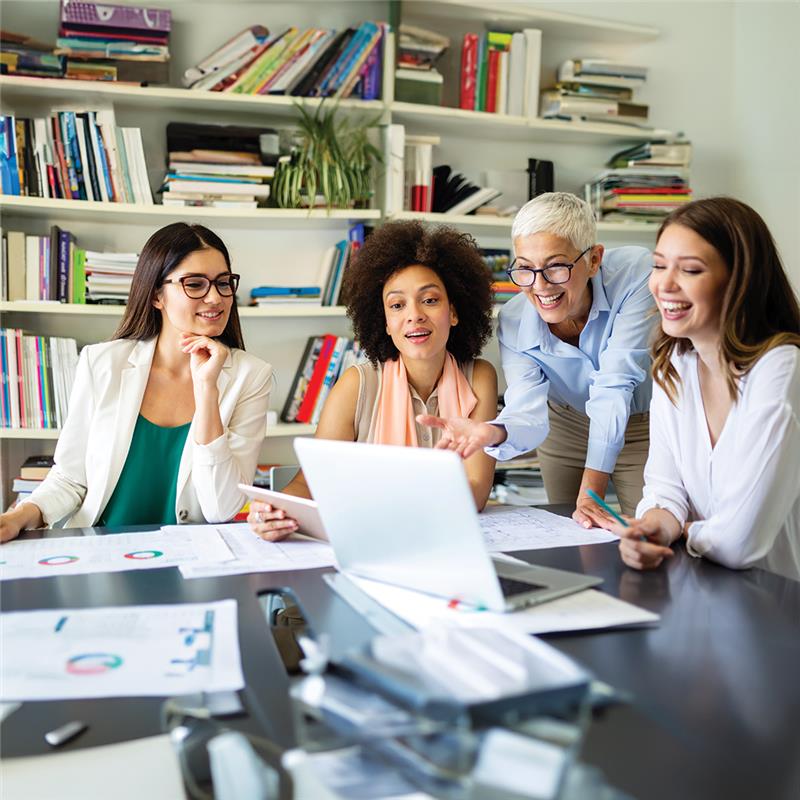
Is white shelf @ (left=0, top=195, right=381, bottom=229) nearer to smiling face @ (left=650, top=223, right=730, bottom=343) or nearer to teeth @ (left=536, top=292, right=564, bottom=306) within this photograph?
teeth @ (left=536, top=292, right=564, bottom=306)

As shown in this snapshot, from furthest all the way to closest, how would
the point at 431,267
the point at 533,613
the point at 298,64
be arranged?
the point at 298,64 → the point at 431,267 → the point at 533,613

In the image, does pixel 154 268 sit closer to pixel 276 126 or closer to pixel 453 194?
pixel 276 126

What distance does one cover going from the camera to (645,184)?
357cm

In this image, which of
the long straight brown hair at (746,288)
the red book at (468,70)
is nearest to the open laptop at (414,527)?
the long straight brown hair at (746,288)

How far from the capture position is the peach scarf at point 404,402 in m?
1.98

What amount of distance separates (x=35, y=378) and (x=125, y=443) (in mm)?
1280

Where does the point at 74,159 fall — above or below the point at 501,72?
below

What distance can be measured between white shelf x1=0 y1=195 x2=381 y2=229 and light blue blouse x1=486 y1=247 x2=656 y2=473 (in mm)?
1137

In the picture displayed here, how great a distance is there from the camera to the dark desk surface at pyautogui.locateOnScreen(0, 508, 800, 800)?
72 cm

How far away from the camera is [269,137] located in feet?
10.4

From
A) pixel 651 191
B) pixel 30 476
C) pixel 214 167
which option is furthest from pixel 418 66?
pixel 30 476

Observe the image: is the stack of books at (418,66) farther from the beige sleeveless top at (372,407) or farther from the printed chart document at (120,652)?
the printed chart document at (120,652)

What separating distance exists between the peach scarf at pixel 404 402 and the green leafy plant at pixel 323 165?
131cm

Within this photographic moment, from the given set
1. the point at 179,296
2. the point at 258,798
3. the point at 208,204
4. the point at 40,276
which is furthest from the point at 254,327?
the point at 258,798
